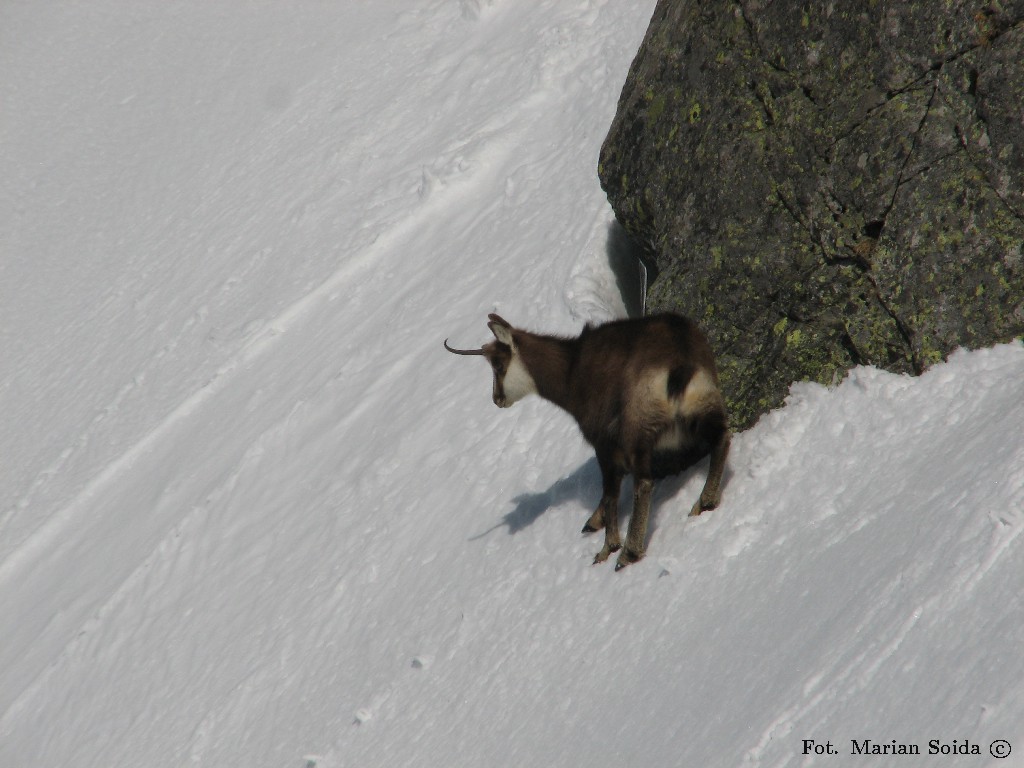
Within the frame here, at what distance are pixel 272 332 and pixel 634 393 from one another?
12.9 meters

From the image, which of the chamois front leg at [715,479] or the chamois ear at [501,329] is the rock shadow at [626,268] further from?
the chamois front leg at [715,479]

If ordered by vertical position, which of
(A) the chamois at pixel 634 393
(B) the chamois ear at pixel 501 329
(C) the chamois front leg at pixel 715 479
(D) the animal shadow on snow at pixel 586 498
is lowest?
(D) the animal shadow on snow at pixel 586 498

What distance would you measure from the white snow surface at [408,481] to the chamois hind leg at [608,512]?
173 mm

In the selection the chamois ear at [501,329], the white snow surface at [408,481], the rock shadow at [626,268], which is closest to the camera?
the white snow surface at [408,481]

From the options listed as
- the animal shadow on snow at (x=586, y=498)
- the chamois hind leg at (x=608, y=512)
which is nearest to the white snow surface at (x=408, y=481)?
the animal shadow on snow at (x=586, y=498)

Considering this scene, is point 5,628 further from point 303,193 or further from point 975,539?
point 975,539

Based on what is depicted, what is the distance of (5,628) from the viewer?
17.1 metres

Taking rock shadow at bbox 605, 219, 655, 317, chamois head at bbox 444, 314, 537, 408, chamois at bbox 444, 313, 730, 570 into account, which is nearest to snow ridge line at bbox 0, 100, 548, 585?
rock shadow at bbox 605, 219, 655, 317

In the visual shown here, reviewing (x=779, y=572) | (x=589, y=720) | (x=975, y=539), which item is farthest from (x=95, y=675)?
(x=975, y=539)

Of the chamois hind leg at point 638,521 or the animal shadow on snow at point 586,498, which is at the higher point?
the chamois hind leg at point 638,521

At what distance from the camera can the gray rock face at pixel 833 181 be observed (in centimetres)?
821

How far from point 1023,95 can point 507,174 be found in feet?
40.2

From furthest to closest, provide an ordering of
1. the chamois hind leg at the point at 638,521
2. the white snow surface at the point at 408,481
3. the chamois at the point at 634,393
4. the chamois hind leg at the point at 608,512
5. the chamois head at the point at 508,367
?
the chamois head at the point at 508,367 → the chamois hind leg at the point at 608,512 → the chamois hind leg at the point at 638,521 → the chamois at the point at 634,393 → the white snow surface at the point at 408,481

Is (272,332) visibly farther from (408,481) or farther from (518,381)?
(518,381)
